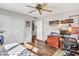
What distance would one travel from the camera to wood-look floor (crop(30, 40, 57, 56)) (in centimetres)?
213

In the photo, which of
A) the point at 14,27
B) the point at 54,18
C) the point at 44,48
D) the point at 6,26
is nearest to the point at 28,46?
the point at 44,48

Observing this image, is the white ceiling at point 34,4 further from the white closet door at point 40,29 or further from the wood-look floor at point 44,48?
the wood-look floor at point 44,48

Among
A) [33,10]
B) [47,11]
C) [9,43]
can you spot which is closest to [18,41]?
[9,43]

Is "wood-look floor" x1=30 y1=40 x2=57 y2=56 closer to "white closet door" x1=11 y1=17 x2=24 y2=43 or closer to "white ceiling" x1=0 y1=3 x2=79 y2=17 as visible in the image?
"white closet door" x1=11 y1=17 x2=24 y2=43

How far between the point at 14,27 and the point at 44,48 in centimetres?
66

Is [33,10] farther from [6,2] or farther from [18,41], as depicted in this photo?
[18,41]

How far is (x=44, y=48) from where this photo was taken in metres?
2.14

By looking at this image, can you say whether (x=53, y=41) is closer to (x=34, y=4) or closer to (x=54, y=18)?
(x=54, y=18)

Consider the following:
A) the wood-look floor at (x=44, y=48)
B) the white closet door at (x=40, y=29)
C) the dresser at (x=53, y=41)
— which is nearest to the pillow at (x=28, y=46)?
the wood-look floor at (x=44, y=48)

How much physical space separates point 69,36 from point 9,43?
1.07 m

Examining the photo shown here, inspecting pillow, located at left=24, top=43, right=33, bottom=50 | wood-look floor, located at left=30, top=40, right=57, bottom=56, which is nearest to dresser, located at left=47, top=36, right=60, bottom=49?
wood-look floor, located at left=30, top=40, right=57, bottom=56

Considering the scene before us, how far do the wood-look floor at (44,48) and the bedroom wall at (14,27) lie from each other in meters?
0.16

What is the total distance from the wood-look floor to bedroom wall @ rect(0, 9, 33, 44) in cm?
16

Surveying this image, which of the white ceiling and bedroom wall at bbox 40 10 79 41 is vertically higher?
the white ceiling
